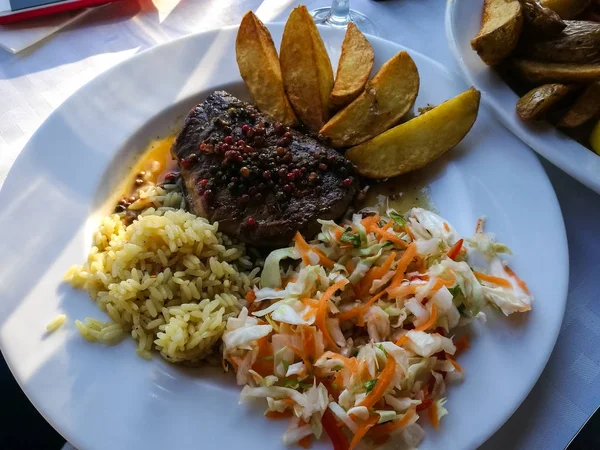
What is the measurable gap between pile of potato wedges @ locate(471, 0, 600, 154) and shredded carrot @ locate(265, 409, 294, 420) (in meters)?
1.70

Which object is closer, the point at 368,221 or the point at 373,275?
the point at 373,275

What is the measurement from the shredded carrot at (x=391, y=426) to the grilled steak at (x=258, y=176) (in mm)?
955

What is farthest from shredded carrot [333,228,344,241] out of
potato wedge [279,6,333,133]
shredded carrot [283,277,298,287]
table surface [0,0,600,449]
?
table surface [0,0,600,449]

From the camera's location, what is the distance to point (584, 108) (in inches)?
94.7

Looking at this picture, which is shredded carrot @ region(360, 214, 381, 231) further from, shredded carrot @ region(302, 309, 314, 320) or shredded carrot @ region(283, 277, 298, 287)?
shredded carrot @ region(302, 309, 314, 320)

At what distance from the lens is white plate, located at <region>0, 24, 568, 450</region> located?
1827 millimetres

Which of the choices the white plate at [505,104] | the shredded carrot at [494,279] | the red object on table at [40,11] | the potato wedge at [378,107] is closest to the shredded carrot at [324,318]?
the shredded carrot at [494,279]

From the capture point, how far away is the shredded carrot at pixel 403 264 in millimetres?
2055

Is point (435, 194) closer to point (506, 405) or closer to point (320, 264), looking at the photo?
point (320, 264)

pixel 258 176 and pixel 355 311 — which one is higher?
pixel 258 176

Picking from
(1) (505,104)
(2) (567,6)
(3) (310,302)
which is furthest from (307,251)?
(2) (567,6)

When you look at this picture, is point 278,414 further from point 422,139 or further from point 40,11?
point 40,11

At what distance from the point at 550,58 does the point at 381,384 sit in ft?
5.88

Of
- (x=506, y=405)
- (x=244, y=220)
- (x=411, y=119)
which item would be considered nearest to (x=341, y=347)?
(x=506, y=405)
